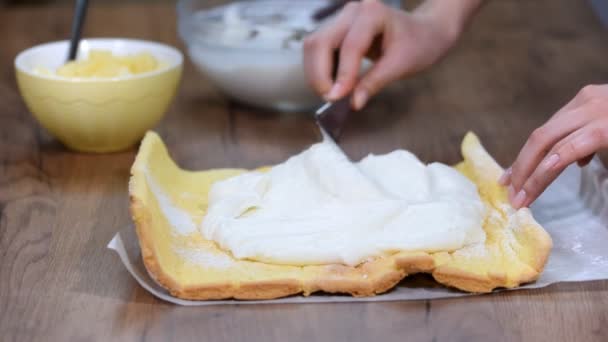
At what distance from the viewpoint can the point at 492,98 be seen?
194 centimetres

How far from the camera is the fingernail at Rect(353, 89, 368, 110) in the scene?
1598mm

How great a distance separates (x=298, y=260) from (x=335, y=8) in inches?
37.0

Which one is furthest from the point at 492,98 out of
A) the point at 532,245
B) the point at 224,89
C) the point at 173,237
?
the point at 173,237

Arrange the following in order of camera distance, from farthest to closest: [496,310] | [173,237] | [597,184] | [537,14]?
[537,14]
[597,184]
[173,237]
[496,310]

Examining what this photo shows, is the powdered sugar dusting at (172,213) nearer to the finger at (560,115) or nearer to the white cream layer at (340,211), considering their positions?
the white cream layer at (340,211)

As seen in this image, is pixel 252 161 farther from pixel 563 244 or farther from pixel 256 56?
pixel 563 244

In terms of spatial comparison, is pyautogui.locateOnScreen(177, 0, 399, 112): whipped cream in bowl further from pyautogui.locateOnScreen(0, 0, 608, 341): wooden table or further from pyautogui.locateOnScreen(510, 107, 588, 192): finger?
pyautogui.locateOnScreen(510, 107, 588, 192): finger

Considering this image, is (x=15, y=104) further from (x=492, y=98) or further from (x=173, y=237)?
(x=492, y=98)

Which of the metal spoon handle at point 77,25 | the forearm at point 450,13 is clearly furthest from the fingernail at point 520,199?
the metal spoon handle at point 77,25

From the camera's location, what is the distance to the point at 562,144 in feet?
3.92

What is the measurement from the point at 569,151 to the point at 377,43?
62 cm

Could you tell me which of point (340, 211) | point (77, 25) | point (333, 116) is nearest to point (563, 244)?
point (340, 211)

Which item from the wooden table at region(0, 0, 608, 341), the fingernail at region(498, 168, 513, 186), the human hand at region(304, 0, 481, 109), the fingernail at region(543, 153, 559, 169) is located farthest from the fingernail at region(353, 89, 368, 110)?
the fingernail at region(543, 153, 559, 169)

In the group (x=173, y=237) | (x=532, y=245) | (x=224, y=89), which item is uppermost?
(x=532, y=245)
